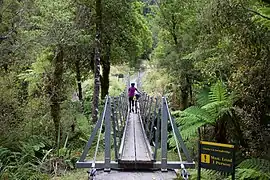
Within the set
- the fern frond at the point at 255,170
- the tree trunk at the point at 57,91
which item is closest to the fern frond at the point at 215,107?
the fern frond at the point at 255,170

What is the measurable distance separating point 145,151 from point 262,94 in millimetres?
2459

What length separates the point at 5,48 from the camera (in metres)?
9.09

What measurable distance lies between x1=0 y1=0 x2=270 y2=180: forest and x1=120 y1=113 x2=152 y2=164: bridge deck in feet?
2.71

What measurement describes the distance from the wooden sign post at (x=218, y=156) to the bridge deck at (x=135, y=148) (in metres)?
1.82

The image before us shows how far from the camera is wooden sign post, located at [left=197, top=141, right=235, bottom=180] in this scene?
14.8 ft

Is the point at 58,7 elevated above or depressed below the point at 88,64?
above

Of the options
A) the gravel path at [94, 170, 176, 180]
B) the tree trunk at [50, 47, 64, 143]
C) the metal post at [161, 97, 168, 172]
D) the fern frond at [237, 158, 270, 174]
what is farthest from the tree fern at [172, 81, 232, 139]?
the tree trunk at [50, 47, 64, 143]

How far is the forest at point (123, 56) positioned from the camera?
7.02 meters

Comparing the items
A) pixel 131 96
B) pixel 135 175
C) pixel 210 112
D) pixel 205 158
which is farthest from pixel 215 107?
pixel 131 96

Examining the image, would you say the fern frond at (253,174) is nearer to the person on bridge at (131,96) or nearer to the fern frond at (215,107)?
the fern frond at (215,107)

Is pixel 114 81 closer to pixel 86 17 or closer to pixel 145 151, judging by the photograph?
pixel 86 17

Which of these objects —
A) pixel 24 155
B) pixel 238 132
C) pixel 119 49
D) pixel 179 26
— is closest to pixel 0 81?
pixel 24 155

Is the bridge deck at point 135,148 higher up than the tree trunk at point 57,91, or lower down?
lower down

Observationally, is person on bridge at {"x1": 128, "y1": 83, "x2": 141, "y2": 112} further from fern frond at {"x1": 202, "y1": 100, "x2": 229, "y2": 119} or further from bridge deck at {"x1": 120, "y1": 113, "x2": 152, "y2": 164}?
fern frond at {"x1": 202, "y1": 100, "x2": 229, "y2": 119}
